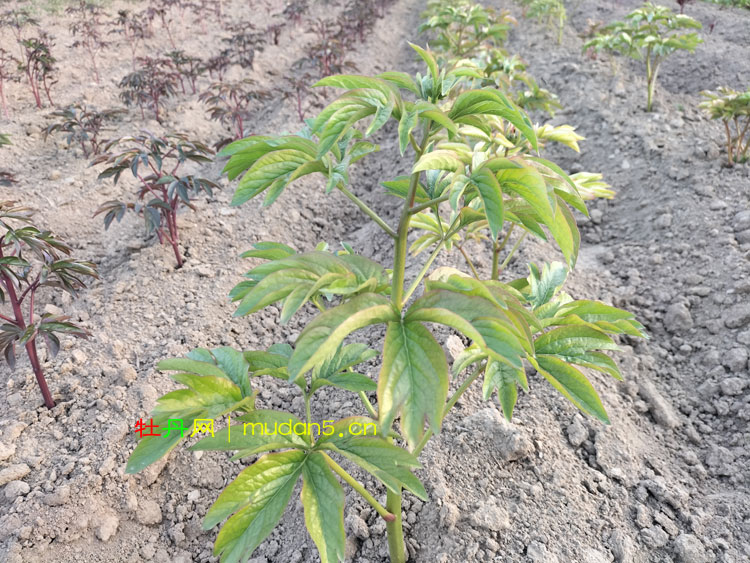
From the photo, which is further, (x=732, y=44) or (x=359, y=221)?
(x=732, y=44)

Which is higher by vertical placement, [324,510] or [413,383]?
[413,383]

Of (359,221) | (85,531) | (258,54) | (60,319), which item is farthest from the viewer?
(258,54)

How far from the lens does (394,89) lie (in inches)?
43.0

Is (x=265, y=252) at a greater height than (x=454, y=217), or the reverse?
(x=454, y=217)

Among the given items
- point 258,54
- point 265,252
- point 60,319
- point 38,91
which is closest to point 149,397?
point 60,319

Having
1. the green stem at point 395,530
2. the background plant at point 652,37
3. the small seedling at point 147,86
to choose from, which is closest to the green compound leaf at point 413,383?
the green stem at point 395,530

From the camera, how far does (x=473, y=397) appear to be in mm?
2195

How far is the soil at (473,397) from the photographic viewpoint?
174 centimetres

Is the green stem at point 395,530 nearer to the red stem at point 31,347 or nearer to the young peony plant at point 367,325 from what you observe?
the young peony plant at point 367,325

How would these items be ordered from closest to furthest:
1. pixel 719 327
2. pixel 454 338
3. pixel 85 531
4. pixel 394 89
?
1. pixel 394 89
2. pixel 85 531
3. pixel 454 338
4. pixel 719 327

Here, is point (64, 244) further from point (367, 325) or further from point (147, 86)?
point (147, 86)

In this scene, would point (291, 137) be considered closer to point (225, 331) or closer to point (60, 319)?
point (60, 319)

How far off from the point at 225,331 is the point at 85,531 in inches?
44.8

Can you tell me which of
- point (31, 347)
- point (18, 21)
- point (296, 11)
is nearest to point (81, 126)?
point (31, 347)
